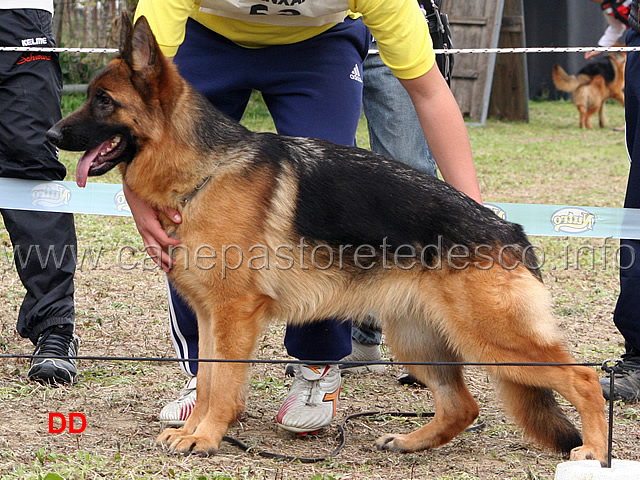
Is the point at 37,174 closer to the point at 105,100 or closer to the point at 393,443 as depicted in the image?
the point at 105,100

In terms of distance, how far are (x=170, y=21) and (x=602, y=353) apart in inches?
124

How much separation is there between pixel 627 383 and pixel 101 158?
9.03 ft

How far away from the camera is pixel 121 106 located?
9.19 feet

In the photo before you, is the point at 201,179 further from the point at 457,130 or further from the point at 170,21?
the point at 457,130

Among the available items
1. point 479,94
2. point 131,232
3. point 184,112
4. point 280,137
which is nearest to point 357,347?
point 280,137

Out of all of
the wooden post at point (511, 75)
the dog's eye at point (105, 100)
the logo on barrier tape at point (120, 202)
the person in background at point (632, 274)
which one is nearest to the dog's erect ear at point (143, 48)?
the dog's eye at point (105, 100)

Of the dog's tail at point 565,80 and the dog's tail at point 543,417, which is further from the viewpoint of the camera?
the dog's tail at point 565,80

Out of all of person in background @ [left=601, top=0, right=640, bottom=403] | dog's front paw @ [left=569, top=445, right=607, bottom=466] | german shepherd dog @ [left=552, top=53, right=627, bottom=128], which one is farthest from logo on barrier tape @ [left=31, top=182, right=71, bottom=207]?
german shepherd dog @ [left=552, top=53, right=627, bottom=128]

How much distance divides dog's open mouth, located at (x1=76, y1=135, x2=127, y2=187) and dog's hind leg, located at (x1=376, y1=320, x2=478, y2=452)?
135cm

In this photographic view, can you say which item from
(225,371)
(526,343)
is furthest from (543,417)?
(225,371)

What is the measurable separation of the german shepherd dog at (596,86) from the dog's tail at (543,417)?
43.9ft

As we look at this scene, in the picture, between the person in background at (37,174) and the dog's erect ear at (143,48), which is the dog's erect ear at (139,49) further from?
the person in background at (37,174)

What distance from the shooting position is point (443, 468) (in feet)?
9.85

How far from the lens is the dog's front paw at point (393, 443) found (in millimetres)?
3189
